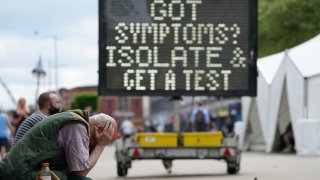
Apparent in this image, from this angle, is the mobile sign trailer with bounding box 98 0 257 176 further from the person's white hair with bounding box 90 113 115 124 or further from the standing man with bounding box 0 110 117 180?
the standing man with bounding box 0 110 117 180

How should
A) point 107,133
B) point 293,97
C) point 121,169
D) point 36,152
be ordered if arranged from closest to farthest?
point 36,152
point 107,133
point 121,169
point 293,97

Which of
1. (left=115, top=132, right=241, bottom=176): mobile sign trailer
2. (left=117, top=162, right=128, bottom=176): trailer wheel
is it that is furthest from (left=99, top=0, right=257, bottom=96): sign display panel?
(left=117, top=162, right=128, bottom=176): trailer wheel

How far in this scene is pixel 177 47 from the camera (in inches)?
703

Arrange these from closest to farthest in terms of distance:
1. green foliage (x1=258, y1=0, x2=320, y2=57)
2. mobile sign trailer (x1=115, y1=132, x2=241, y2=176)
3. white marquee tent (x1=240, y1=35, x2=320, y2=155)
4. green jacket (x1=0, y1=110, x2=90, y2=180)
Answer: green jacket (x1=0, y1=110, x2=90, y2=180) → mobile sign trailer (x1=115, y1=132, x2=241, y2=176) → white marquee tent (x1=240, y1=35, x2=320, y2=155) → green foliage (x1=258, y1=0, x2=320, y2=57)

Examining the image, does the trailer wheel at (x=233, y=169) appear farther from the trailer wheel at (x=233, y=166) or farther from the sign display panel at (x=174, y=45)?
the sign display panel at (x=174, y=45)

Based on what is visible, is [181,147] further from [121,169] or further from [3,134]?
[3,134]

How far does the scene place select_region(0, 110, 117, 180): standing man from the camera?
726 cm

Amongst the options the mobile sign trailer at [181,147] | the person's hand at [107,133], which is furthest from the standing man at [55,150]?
the mobile sign trailer at [181,147]

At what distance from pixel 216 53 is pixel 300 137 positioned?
12325 mm

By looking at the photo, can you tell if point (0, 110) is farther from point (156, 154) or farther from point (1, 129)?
point (156, 154)

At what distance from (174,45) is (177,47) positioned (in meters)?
0.06

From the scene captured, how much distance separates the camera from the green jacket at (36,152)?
7258 mm

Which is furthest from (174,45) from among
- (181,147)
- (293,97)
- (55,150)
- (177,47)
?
(293,97)

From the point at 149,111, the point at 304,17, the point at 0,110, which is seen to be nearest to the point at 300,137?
the point at 0,110
